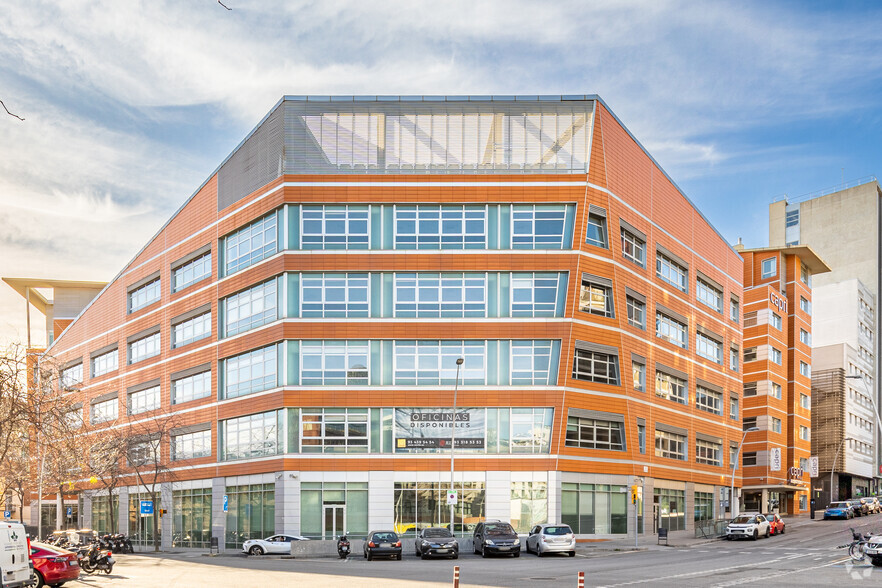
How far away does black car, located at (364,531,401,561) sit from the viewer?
147 feet

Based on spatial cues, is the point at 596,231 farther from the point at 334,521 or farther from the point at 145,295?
the point at 145,295

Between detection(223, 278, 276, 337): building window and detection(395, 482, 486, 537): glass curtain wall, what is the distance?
13.8 meters

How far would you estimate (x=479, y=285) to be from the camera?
58156 millimetres

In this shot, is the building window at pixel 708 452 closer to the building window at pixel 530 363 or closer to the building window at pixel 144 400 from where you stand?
the building window at pixel 530 363

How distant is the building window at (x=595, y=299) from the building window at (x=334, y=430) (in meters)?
15.4

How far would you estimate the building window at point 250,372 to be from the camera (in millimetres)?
59188

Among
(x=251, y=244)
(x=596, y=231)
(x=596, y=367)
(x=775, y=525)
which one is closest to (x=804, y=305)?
(x=775, y=525)

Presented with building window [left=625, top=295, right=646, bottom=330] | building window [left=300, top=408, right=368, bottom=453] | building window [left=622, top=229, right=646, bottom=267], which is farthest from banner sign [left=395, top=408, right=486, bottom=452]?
building window [left=622, top=229, right=646, bottom=267]

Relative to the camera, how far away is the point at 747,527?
60.2 metres

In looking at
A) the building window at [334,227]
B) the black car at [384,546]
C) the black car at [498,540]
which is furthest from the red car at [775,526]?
the building window at [334,227]

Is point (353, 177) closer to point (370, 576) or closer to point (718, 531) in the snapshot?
point (370, 576)

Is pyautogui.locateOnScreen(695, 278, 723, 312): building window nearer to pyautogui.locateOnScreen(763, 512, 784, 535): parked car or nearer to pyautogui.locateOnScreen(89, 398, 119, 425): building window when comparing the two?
pyautogui.locateOnScreen(763, 512, 784, 535): parked car

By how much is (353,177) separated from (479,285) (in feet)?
34.1

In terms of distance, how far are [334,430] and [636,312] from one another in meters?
22.9
